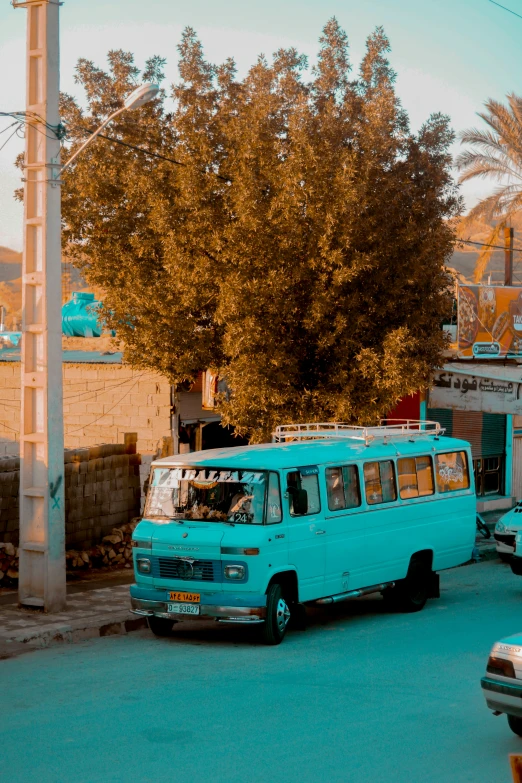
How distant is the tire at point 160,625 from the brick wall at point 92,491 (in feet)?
13.7

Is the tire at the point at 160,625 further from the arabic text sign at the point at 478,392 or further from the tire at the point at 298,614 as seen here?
the arabic text sign at the point at 478,392

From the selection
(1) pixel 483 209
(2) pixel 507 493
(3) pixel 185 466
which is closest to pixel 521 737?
(3) pixel 185 466

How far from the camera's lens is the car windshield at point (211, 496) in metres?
12.5

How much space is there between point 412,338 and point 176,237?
14.2 ft

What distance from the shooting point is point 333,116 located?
18.0 meters

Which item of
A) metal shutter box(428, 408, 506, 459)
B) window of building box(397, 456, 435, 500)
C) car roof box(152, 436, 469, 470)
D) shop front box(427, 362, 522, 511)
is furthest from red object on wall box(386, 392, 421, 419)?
car roof box(152, 436, 469, 470)

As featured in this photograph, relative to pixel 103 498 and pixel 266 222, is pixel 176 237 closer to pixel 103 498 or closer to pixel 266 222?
pixel 266 222

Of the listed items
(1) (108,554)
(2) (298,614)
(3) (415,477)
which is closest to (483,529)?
(3) (415,477)

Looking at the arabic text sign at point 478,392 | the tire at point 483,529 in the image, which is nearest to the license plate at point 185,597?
the tire at point 483,529

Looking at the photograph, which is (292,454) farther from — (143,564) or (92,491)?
(92,491)

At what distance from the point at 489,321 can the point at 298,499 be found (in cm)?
1485

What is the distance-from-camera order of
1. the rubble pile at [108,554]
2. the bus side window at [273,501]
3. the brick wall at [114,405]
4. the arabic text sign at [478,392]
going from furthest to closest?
the arabic text sign at [478,392], the brick wall at [114,405], the rubble pile at [108,554], the bus side window at [273,501]

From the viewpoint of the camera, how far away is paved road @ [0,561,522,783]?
299 inches

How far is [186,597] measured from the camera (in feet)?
40.1
